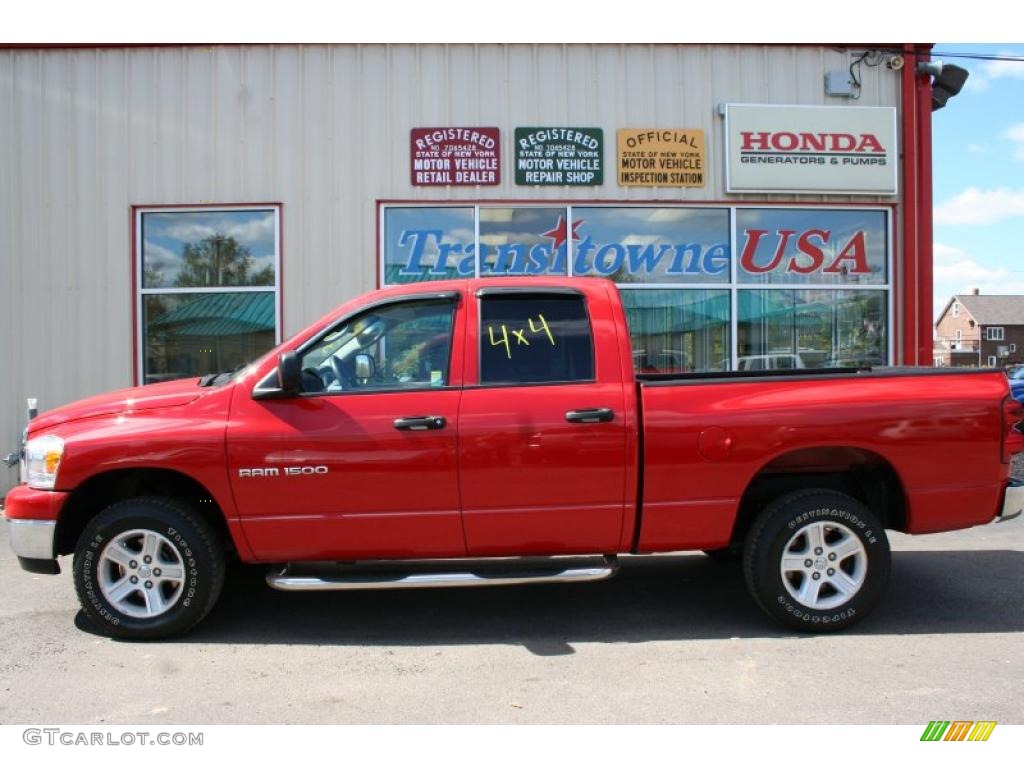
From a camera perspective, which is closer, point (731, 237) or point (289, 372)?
point (289, 372)

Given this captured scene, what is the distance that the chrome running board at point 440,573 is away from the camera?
4441 mm

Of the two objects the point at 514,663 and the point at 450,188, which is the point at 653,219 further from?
the point at 514,663

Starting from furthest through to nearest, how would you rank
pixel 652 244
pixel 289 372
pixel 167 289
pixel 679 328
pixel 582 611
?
pixel 679 328 < pixel 652 244 < pixel 167 289 < pixel 582 611 < pixel 289 372

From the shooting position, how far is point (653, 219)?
1007 cm

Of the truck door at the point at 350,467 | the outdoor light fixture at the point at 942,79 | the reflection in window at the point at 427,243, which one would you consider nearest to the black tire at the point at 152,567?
the truck door at the point at 350,467

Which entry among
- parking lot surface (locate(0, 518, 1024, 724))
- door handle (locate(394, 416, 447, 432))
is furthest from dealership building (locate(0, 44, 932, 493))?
door handle (locate(394, 416, 447, 432))

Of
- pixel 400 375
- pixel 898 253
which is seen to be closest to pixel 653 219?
pixel 898 253

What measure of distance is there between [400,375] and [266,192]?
5.92 metres

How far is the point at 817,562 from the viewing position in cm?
470

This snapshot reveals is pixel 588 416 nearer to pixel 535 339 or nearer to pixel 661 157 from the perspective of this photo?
pixel 535 339

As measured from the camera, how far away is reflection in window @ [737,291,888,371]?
10297 mm

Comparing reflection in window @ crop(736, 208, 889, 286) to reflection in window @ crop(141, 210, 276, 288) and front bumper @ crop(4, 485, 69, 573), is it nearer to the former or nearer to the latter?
reflection in window @ crop(141, 210, 276, 288)

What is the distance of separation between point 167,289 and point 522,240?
424cm

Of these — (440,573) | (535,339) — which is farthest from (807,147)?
(440,573)
